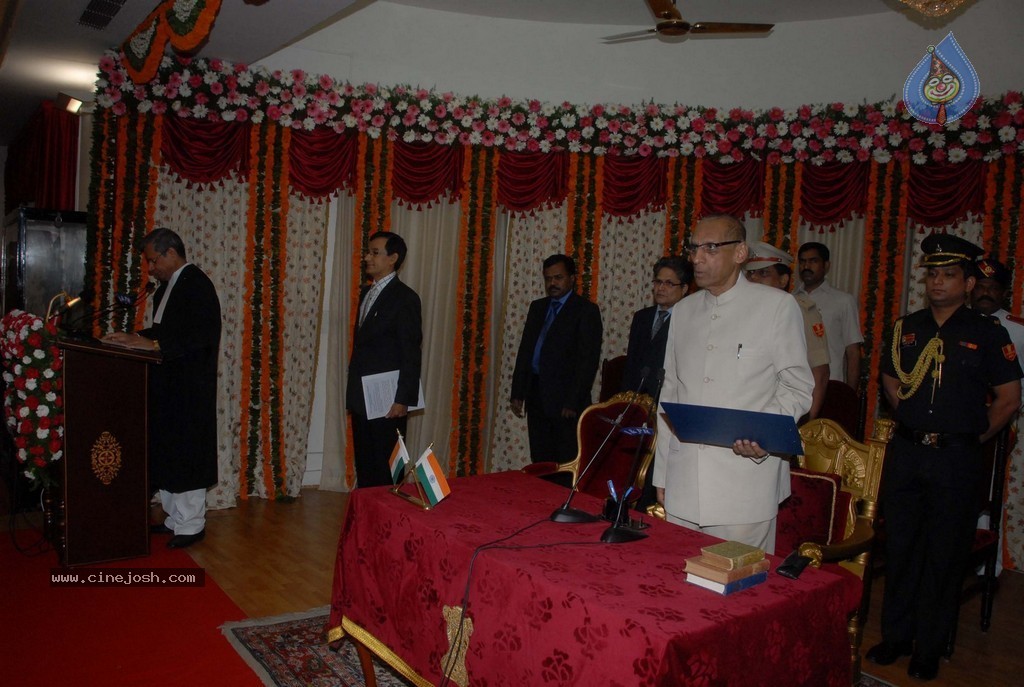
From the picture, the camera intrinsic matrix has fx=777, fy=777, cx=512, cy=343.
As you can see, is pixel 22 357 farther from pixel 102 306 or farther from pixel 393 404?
pixel 393 404

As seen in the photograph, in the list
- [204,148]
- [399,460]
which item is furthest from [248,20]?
[399,460]

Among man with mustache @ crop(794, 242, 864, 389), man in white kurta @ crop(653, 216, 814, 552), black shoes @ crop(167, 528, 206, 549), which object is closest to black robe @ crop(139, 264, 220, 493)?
black shoes @ crop(167, 528, 206, 549)

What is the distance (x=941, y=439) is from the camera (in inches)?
129

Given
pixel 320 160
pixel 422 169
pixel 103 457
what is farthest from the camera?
pixel 422 169

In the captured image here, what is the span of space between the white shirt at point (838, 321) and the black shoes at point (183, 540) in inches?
164

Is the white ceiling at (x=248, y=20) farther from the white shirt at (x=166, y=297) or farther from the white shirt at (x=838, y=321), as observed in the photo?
the white shirt at (x=838, y=321)

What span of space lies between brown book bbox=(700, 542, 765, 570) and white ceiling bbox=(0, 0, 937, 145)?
385 centimetres

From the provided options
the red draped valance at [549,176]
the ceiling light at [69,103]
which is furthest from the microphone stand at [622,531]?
the ceiling light at [69,103]

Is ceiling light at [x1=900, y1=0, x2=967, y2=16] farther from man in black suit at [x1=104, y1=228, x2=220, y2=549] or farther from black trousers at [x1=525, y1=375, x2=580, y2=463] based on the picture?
man in black suit at [x1=104, y1=228, x2=220, y2=549]

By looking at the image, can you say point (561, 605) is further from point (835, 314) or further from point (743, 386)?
point (835, 314)

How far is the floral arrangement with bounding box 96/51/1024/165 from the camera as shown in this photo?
5.23 m

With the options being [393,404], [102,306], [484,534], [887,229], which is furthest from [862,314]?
[102,306]

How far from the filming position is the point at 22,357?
3898 mm

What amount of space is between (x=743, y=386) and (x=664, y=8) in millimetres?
2693
